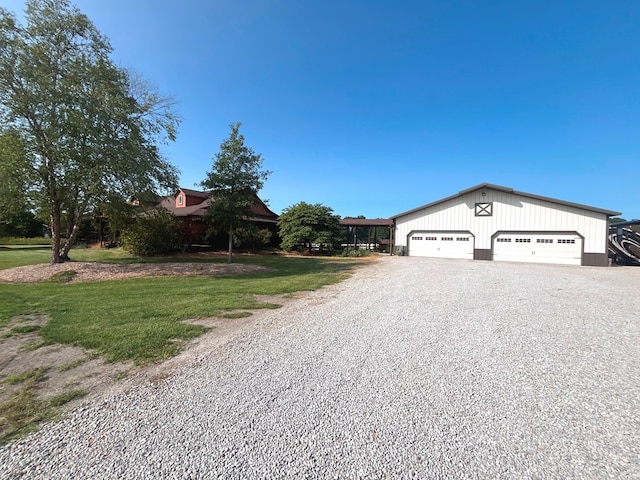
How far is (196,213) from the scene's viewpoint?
21.4 m

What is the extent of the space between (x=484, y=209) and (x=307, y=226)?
39.7 feet

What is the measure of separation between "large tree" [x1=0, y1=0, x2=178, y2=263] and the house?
3.11m

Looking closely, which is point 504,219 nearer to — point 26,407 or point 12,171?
point 26,407

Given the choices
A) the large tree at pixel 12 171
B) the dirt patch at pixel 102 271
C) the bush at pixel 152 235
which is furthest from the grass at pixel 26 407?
the bush at pixel 152 235

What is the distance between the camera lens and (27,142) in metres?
10.1

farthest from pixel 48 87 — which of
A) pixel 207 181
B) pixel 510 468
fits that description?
pixel 510 468

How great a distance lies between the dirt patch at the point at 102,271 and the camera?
408 inches

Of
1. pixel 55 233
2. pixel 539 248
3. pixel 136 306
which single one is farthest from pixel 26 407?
pixel 539 248

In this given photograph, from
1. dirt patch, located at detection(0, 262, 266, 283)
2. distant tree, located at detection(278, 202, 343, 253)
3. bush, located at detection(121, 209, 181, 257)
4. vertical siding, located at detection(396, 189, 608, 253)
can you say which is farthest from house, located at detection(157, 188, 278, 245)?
vertical siding, located at detection(396, 189, 608, 253)

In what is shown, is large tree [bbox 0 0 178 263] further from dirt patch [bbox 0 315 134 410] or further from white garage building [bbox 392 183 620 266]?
white garage building [bbox 392 183 620 266]

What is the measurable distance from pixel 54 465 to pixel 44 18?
15070mm

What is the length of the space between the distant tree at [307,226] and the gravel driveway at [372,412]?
18.2 meters

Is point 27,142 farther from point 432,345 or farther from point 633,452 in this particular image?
point 633,452

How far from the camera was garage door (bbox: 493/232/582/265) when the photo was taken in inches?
716
